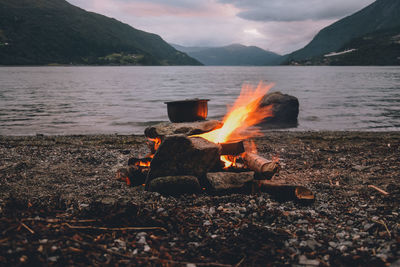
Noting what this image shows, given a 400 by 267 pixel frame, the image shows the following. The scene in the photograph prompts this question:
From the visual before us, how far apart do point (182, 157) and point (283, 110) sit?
14991 millimetres

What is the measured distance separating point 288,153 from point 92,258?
8676 millimetres

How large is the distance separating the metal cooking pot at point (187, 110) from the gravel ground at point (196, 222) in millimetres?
2454

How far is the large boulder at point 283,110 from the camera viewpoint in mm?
20336

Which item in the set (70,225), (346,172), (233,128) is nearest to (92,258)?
(70,225)

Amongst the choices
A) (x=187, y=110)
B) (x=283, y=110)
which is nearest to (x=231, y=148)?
(x=187, y=110)

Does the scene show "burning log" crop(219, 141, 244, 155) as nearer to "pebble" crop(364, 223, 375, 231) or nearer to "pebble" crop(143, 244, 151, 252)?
"pebble" crop(364, 223, 375, 231)

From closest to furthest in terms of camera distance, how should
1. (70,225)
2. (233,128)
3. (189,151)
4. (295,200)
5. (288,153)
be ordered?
(70,225) < (295,200) < (189,151) < (233,128) < (288,153)

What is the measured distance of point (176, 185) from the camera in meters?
6.91

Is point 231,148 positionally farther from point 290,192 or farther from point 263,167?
point 290,192

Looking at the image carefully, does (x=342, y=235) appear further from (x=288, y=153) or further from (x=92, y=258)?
(x=288, y=153)

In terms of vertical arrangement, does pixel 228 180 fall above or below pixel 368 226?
above

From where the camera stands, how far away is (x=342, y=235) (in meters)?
4.91

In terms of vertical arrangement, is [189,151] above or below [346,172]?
above

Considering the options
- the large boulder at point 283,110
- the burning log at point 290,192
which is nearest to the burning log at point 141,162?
the burning log at point 290,192
